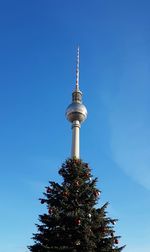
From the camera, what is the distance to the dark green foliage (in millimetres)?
22500

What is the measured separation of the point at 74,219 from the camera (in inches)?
909

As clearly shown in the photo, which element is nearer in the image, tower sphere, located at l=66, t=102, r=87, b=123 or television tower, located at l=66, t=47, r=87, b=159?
television tower, located at l=66, t=47, r=87, b=159

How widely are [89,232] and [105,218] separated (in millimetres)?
3047

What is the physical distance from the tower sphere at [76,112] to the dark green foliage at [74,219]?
3827 cm

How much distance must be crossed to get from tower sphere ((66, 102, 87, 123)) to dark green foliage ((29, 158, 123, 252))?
126 feet

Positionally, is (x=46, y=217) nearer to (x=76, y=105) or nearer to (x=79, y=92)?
(x=76, y=105)

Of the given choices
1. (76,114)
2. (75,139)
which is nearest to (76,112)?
(76,114)

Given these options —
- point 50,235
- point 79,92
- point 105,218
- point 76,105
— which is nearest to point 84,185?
point 105,218

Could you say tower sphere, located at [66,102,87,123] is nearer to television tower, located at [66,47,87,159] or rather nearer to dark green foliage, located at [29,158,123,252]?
television tower, located at [66,47,87,159]

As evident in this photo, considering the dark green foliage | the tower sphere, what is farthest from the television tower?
the dark green foliage

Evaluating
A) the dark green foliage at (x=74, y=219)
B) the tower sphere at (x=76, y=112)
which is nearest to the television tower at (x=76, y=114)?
the tower sphere at (x=76, y=112)

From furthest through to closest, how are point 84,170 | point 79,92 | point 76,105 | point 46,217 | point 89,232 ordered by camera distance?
point 79,92
point 76,105
point 84,170
point 46,217
point 89,232

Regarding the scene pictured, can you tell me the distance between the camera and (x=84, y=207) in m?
24.4

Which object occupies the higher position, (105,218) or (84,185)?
(84,185)
